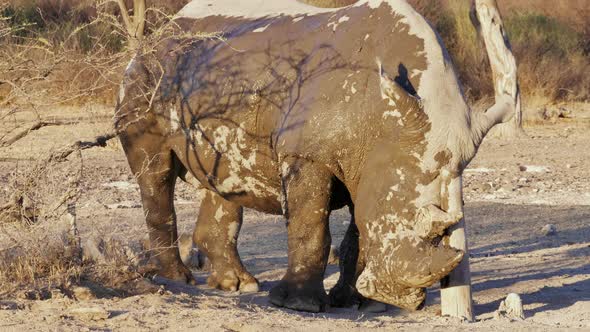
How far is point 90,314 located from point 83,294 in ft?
1.45

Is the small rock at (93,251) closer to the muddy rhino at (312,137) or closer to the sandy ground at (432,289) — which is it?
the sandy ground at (432,289)

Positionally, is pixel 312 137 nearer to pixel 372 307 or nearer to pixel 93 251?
pixel 372 307

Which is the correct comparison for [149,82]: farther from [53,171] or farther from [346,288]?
[346,288]

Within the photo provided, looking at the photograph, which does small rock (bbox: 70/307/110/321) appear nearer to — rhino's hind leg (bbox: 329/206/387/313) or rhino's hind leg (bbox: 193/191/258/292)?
rhino's hind leg (bbox: 329/206/387/313)

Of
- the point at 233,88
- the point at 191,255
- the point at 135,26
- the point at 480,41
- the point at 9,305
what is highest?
the point at 135,26

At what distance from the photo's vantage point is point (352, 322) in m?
7.46

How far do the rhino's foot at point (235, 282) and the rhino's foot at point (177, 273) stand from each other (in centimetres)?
22

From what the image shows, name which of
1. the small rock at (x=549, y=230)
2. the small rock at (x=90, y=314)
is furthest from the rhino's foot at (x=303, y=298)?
the small rock at (x=549, y=230)

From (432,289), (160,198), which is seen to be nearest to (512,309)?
(432,289)

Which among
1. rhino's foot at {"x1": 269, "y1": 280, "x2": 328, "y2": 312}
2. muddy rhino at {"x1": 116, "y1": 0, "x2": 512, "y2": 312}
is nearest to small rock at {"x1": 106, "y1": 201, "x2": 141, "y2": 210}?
muddy rhino at {"x1": 116, "y1": 0, "x2": 512, "y2": 312}

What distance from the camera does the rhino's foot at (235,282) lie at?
9.46 meters

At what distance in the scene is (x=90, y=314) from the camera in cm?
703

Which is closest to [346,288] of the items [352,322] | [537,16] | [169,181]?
[352,322]

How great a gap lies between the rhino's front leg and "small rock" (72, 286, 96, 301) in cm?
138
